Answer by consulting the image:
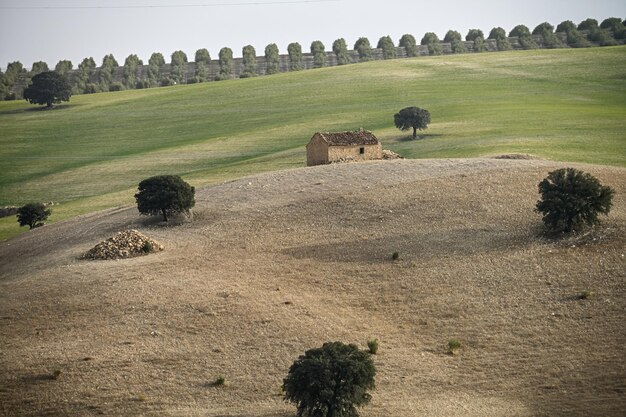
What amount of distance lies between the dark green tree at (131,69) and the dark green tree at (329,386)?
509 ft

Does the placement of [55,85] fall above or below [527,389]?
above

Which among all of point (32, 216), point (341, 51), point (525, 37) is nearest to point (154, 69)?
point (341, 51)

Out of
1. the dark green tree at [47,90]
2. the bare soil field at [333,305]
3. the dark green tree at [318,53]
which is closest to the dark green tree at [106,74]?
the dark green tree at [47,90]

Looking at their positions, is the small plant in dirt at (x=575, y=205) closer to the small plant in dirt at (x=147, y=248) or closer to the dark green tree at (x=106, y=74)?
the small plant in dirt at (x=147, y=248)

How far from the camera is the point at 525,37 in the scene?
637 ft

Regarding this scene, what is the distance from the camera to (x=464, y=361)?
3734 cm

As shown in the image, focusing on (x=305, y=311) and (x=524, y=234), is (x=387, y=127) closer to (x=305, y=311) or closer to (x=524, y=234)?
(x=524, y=234)

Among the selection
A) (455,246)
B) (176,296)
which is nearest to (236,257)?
(176,296)

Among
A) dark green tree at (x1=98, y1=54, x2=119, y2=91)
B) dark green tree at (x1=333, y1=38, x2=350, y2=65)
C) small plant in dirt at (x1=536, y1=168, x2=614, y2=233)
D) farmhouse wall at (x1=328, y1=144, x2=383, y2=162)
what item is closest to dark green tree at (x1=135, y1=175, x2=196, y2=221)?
farmhouse wall at (x1=328, y1=144, x2=383, y2=162)

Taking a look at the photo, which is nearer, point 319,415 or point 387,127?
point 319,415

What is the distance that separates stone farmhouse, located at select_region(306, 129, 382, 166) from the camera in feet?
238

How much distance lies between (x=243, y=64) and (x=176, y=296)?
153 meters

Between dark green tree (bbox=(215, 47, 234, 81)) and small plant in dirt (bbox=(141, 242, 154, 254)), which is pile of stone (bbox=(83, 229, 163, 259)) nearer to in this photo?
small plant in dirt (bbox=(141, 242, 154, 254))

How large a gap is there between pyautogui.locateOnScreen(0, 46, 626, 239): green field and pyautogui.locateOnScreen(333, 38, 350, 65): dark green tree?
3170 centimetres
